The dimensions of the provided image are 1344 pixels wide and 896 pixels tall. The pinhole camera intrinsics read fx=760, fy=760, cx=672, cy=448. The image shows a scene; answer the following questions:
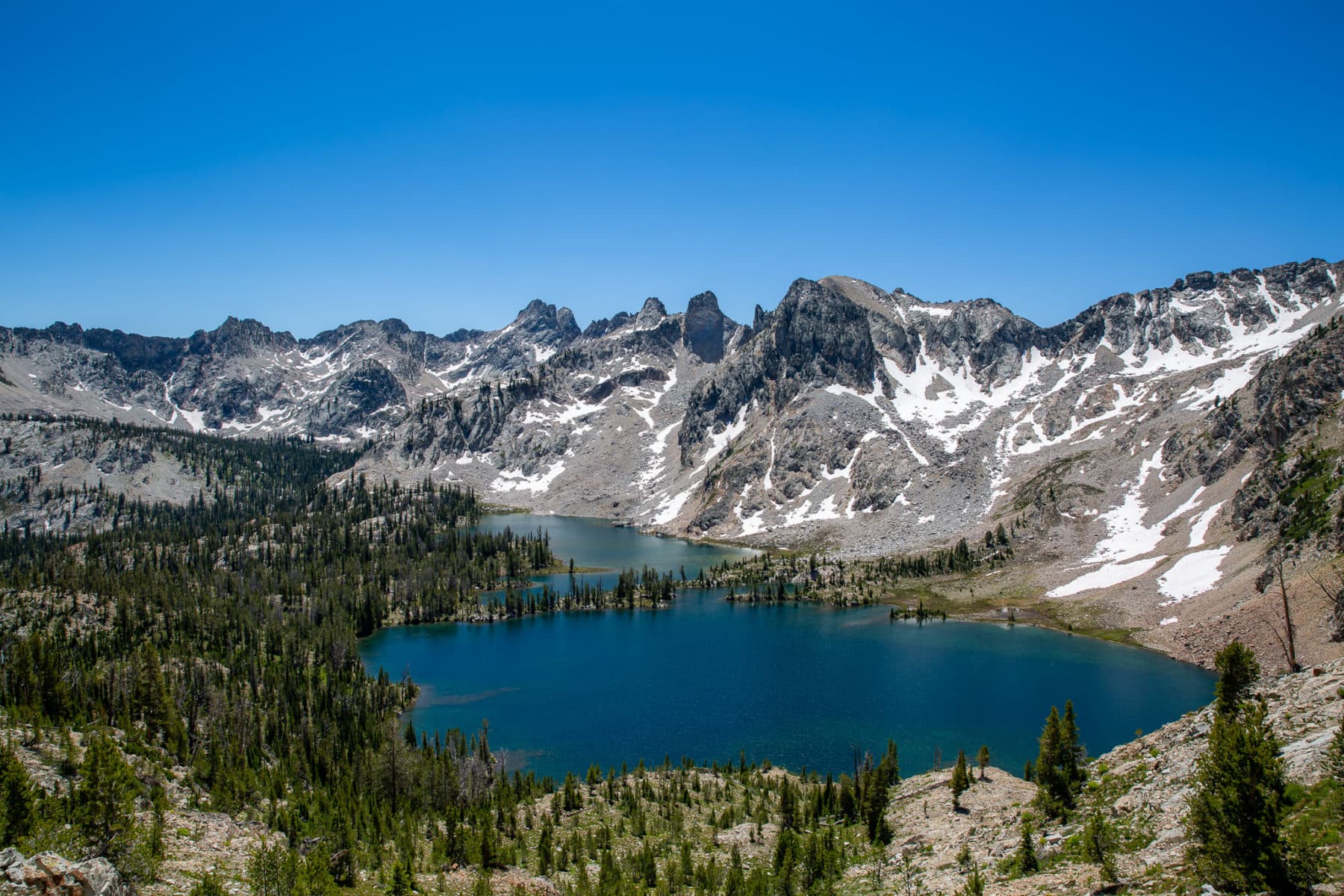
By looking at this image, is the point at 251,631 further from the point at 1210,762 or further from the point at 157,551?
the point at 1210,762

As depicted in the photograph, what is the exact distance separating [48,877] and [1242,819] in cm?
3364

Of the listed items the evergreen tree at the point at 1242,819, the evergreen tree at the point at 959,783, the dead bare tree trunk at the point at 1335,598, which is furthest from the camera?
the dead bare tree trunk at the point at 1335,598

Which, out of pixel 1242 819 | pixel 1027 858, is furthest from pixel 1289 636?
pixel 1242 819

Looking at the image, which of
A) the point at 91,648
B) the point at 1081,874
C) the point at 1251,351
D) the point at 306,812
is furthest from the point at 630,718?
the point at 1251,351

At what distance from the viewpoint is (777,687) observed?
9131 cm

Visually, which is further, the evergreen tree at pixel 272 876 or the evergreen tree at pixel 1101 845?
the evergreen tree at pixel 272 876

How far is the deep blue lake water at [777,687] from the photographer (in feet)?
242

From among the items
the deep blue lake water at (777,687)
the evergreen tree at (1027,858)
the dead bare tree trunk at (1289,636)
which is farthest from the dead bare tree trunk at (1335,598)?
the evergreen tree at (1027,858)

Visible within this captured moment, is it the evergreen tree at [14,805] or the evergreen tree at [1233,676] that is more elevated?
the evergreen tree at [1233,676]

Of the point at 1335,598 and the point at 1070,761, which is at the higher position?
the point at 1335,598

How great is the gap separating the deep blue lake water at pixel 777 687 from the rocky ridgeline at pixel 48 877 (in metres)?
49.6

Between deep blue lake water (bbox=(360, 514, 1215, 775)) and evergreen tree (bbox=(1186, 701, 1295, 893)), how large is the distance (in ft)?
157

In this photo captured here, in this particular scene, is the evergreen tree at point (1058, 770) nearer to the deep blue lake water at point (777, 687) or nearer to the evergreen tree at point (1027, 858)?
the evergreen tree at point (1027, 858)

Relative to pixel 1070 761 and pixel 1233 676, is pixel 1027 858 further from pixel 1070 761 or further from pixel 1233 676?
pixel 1233 676
